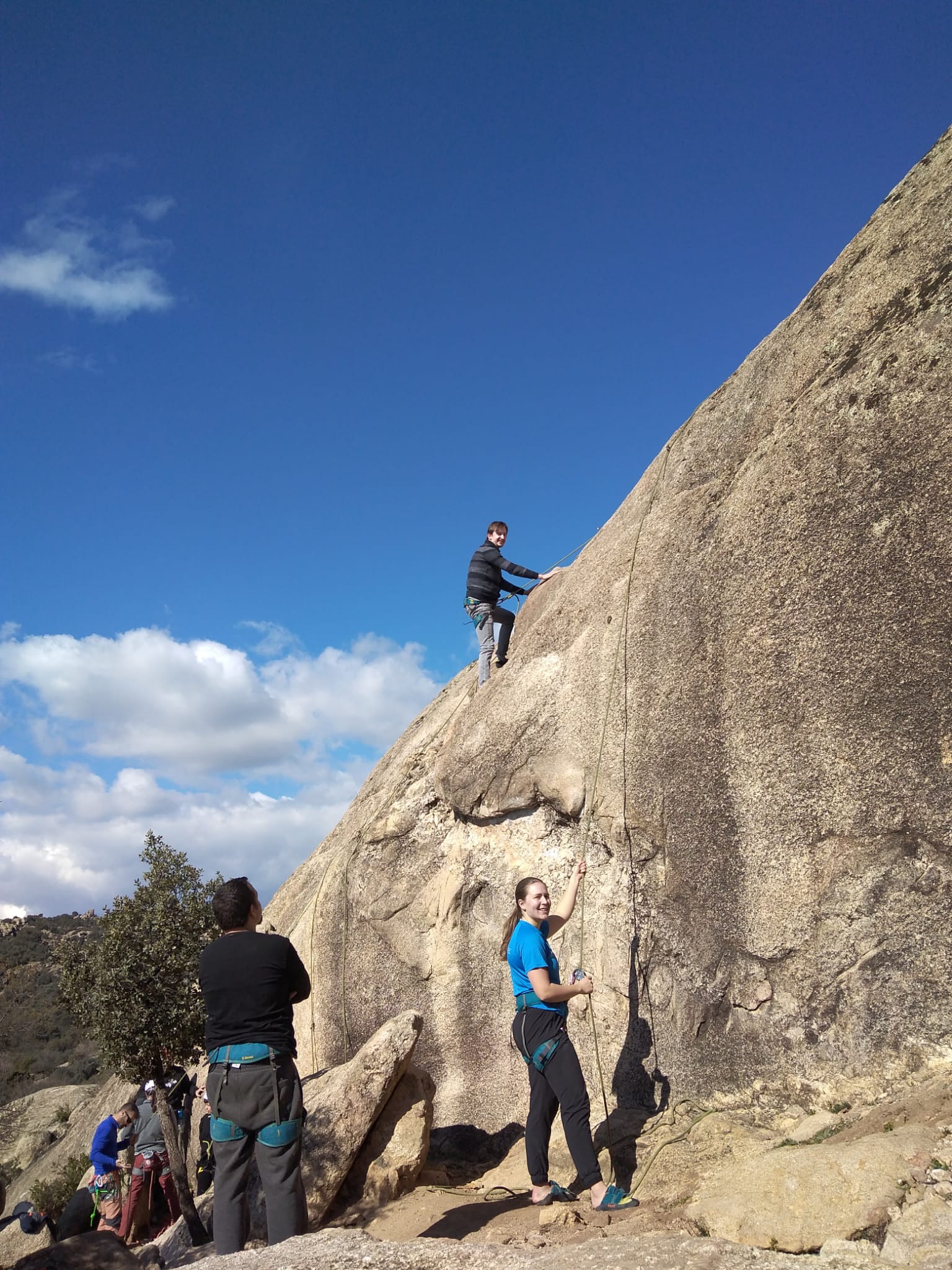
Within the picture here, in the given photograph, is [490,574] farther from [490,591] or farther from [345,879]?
[345,879]

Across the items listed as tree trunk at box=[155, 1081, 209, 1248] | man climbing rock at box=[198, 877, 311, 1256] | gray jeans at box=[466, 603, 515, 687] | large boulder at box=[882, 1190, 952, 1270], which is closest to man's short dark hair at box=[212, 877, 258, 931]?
man climbing rock at box=[198, 877, 311, 1256]

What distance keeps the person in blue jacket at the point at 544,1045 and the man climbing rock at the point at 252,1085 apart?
1871 mm

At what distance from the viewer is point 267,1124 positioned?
196 inches

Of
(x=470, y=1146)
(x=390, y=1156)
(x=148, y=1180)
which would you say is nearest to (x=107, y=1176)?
(x=148, y=1180)

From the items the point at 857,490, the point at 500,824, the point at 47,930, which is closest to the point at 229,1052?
the point at 500,824

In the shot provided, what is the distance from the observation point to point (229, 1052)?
5.04 meters

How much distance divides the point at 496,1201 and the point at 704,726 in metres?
4.16

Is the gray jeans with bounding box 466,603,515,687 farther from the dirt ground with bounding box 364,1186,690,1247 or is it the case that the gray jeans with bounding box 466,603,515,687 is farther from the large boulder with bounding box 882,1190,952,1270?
the large boulder with bounding box 882,1190,952,1270

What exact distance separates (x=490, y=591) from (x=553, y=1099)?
6.26m

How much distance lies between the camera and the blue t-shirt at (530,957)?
636 cm

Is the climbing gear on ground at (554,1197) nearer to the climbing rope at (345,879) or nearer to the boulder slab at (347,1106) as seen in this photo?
the boulder slab at (347,1106)

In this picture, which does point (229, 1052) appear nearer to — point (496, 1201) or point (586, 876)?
point (496, 1201)

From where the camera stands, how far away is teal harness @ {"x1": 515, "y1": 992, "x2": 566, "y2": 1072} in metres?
6.36

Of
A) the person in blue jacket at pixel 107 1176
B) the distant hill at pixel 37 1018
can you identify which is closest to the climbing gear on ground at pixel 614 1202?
the distant hill at pixel 37 1018
